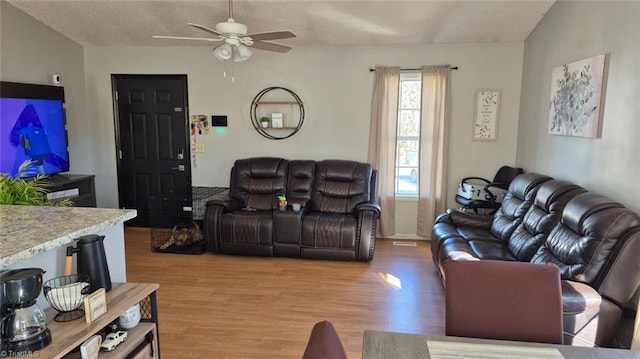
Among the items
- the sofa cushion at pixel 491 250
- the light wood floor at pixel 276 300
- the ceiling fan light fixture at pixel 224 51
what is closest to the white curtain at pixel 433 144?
the light wood floor at pixel 276 300

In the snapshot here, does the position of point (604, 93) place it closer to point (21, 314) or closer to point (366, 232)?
point (366, 232)

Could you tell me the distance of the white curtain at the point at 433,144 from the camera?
16.5 feet

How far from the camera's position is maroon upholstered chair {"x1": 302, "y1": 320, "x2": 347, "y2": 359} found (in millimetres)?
1023

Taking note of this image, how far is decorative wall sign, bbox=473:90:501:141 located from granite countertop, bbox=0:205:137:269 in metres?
4.39

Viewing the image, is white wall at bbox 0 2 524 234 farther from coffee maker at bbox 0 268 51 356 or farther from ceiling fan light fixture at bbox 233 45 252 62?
coffee maker at bbox 0 268 51 356

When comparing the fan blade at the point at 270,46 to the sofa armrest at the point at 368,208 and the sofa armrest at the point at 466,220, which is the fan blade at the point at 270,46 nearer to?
the sofa armrest at the point at 368,208

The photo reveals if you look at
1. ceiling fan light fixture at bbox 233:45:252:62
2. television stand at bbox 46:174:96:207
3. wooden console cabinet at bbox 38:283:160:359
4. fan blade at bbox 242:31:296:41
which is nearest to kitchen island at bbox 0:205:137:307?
wooden console cabinet at bbox 38:283:160:359

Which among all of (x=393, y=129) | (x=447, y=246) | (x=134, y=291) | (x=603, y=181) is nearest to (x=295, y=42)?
(x=393, y=129)

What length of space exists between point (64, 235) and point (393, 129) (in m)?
4.26

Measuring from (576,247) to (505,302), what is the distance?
1339mm

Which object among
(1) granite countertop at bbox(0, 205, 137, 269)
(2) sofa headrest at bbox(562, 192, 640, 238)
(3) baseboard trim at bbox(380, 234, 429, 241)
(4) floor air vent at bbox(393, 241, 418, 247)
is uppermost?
(1) granite countertop at bbox(0, 205, 137, 269)

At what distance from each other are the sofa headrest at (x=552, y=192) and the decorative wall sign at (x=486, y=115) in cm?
179

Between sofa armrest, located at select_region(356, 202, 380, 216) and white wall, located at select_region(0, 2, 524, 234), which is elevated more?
white wall, located at select_region(0, 2, 524, 234)

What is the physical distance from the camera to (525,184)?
12.4 ft
